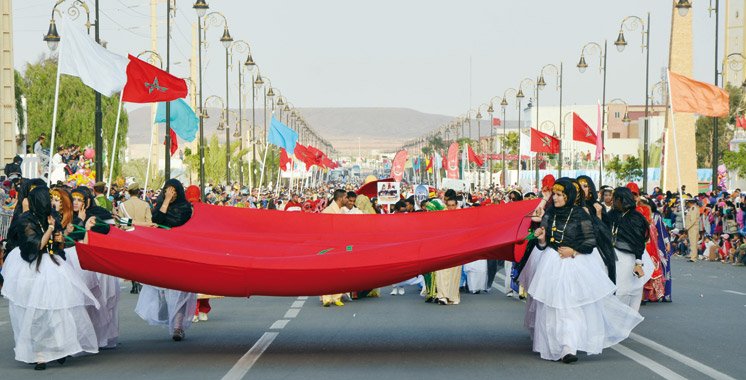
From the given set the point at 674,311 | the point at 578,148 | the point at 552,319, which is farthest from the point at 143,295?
the point at 578,148

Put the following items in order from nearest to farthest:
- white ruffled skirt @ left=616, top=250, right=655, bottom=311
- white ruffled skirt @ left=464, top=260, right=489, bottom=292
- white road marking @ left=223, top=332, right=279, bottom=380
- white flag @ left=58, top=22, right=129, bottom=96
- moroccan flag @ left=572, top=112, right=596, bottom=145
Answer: white road marking @ left=223, top=332, right=279, bottom=380, white ruffled skirt @ left=616, top=250, right=655, bottom=311, white ruffled skirt @ left=464, top=260, right=489, bottom=292, white flag @ left=58, top=22, right=129, bottom=96, moroccan flag @ left=572, top=112, right=596, bottom=145

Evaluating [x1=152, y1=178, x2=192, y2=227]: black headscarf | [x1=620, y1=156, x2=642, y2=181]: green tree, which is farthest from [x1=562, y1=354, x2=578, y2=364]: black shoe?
[x1=620, y1=156, x2=642, y2=181]: green tree

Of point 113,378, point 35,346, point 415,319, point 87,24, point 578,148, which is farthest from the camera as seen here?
point 578,148

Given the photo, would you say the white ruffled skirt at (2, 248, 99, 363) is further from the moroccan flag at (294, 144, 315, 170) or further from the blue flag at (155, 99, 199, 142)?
the moroccan flag at (294, 144, 315, 170)

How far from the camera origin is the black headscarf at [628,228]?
1686cm

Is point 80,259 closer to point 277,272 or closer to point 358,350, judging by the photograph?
point 277,272

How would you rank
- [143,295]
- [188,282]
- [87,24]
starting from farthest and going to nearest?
[87,24] → [143,295] → [188,282]

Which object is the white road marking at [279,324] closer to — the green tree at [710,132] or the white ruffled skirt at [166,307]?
the white ruffled skirt at [166,307]

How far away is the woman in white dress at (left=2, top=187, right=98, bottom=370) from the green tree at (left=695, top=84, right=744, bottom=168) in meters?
81.1

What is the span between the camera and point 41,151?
40.2m

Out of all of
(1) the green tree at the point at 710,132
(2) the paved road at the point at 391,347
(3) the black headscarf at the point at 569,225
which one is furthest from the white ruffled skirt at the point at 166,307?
(1) the green tree at the point at 710,132

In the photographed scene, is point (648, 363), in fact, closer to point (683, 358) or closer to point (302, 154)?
point (683, 358)

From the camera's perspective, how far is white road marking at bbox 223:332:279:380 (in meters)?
12.1

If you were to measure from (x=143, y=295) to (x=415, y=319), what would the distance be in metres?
4.17
